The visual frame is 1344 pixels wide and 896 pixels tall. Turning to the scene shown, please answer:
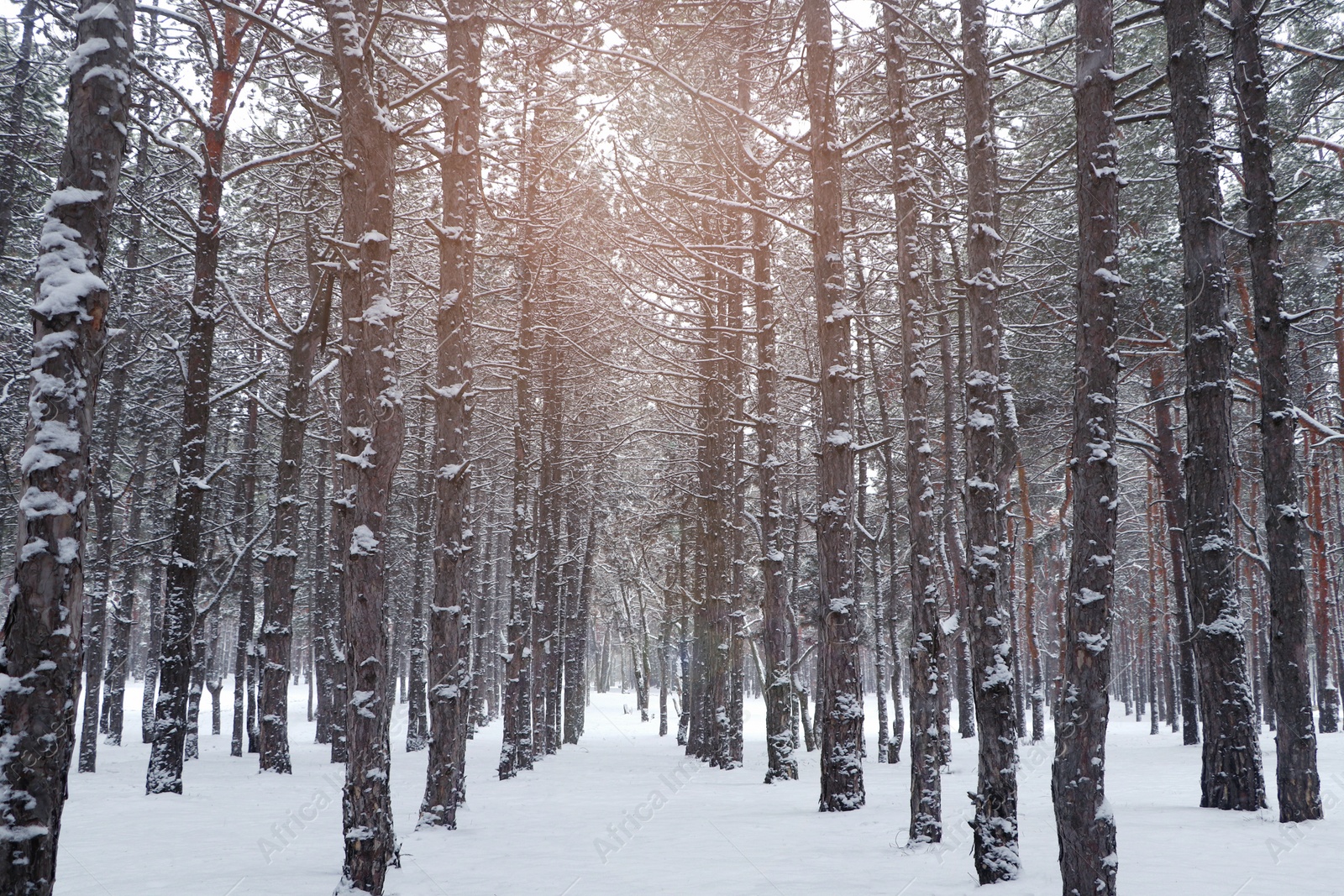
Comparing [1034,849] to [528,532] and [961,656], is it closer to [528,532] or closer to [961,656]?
[528,532]

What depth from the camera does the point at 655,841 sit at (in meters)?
8.92

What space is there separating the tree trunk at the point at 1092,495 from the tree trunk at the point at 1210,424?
429cm

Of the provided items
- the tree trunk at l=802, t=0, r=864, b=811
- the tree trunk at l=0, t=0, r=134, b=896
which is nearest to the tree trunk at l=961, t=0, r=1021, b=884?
the tree trunk at l=802, t=0, r=864, b=811

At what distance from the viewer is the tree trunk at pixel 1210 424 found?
369 inches

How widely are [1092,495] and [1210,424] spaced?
16.3 feet

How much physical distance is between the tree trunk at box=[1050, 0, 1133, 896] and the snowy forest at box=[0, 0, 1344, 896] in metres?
0.03

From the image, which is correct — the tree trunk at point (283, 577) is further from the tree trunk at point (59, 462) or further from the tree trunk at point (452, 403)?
the tree trunk at point (59, 462)

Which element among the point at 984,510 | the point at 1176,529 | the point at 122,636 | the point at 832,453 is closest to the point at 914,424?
the point at 832,453

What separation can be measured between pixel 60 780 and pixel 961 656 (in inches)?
850

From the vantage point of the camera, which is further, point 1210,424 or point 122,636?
point 122,636

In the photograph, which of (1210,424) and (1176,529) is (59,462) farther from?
(1176,529)

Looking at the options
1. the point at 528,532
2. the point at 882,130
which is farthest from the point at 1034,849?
the point at 528,532

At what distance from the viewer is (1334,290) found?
18156mm

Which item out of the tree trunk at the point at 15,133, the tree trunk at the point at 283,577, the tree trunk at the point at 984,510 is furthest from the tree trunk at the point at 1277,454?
the tree trunk at the point at 15,133
